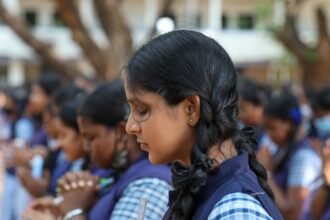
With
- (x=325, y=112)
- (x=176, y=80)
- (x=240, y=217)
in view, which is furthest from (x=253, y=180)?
(x=325, y=112)

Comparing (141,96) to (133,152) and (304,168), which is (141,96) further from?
(304,168)

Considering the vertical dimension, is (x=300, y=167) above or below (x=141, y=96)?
below

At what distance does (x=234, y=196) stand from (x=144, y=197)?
0.85 metres

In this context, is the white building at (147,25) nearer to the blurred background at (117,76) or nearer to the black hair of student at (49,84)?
the blurred background at (117,76)

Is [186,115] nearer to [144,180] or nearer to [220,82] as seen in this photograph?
[220,82]

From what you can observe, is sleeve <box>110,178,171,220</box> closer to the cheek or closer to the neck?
the neck

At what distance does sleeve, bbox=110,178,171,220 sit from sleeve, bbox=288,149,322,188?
204cm

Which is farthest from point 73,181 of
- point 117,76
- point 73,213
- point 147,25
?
point 147,25

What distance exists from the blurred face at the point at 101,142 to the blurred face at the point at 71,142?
976 mm

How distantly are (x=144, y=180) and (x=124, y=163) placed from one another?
40 centimetres

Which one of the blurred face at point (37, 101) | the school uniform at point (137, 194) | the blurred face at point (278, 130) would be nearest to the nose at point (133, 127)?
the school uniform at point (137, 194)

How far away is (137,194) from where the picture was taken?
2.65m

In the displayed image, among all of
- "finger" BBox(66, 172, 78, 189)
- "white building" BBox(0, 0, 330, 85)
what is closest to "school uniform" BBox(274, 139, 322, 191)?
"finger" BBox(66, 172, 78, 189)

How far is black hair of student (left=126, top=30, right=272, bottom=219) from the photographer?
1881 mm
